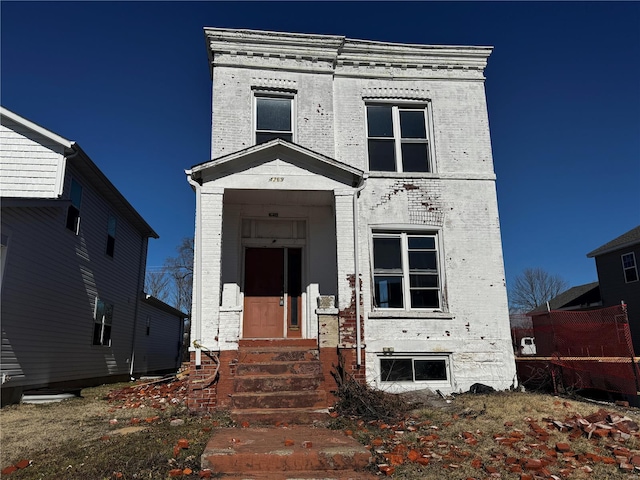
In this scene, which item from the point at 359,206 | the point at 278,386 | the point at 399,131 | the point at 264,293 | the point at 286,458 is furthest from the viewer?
the point at 399,131

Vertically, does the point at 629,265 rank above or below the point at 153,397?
above

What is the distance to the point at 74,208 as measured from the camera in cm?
1310

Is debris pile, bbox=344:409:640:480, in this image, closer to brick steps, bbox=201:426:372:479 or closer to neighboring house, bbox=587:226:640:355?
brick steps, bbox=201:426:372:479

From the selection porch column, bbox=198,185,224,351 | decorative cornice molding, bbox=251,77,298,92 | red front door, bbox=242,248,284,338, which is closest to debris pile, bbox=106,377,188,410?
porch column, bbox=198,185,224,351

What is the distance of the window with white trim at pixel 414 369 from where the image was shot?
9523mm

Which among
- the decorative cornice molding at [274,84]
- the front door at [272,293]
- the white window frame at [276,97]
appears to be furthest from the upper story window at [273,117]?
the front door at [272,293]

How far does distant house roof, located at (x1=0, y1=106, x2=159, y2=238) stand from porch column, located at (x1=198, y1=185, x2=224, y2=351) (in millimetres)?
4596

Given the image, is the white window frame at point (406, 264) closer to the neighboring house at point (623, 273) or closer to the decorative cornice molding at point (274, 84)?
the decorative cornice molding at point (274, 84)

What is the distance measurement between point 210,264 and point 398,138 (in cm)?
557

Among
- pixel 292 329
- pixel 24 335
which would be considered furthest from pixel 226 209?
pixel 24 335

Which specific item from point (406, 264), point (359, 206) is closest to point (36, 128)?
point (359, 206)

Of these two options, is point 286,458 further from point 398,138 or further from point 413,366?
point 398,138

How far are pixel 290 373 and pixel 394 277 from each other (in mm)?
3447

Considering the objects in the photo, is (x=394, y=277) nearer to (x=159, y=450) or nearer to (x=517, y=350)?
(x=159, y=450)
